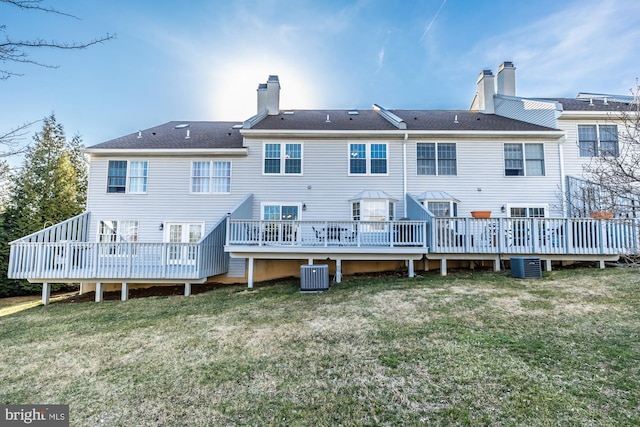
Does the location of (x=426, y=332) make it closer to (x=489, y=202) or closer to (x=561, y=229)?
(x=561, y=229)

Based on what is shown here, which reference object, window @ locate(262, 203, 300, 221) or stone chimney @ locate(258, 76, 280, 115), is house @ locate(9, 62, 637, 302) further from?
stone chimney @ locate(258, 76, 280, 115)

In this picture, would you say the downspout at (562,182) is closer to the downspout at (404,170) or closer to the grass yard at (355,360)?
the grass yard at (355,360)

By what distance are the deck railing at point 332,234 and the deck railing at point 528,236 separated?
0.81m

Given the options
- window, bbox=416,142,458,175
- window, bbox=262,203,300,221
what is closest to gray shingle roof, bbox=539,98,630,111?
window, bbox=416,142,458,175

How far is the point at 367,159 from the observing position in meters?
12.1

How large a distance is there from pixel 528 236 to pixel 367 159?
6147 millimetres

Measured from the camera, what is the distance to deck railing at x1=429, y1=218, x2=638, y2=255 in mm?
9438

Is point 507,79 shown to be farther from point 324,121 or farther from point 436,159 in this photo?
point 324,121

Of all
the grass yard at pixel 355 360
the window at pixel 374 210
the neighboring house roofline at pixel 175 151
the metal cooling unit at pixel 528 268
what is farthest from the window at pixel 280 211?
the metal cooling unit at pixel 528 268

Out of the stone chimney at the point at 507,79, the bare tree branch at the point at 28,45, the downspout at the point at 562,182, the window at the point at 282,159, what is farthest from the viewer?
the stone chimney at the point at 507,79

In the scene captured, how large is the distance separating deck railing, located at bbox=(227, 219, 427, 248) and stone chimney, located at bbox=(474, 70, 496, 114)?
9.03 metres

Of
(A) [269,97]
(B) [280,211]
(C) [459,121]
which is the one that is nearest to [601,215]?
(C) [459,121]

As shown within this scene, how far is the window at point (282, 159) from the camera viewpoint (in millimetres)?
12086

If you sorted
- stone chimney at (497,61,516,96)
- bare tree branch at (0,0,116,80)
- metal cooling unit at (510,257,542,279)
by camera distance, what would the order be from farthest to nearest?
stone chimney at (497,61,516,96) < metal cooling unit at (510,257,542,279) < bare tree branch at (0,0,116,80)
